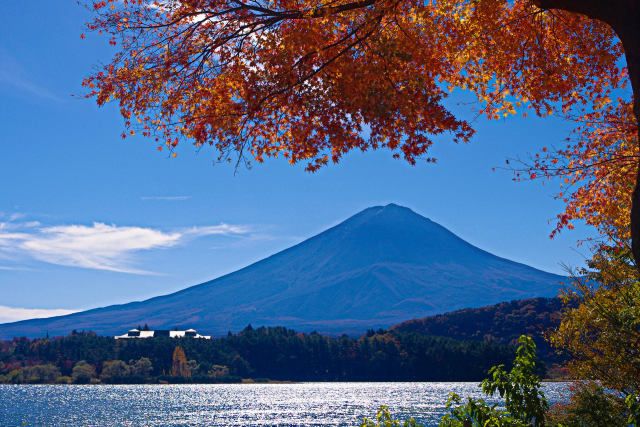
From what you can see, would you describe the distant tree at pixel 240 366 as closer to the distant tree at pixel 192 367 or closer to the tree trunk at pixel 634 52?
the distant tree at pixel 192 367

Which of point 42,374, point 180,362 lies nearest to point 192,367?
point 180,362

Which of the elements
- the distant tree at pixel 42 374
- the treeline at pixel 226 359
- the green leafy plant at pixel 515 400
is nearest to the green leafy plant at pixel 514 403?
the green leafy plant at pixel 515 400

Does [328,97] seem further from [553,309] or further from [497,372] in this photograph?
[553,309]

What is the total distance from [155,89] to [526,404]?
344 inches

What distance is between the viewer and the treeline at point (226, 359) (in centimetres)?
16000

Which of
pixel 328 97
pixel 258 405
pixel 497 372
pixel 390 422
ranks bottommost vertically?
pixel 258 405

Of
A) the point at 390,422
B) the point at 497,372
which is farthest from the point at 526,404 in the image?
the point at 390,422

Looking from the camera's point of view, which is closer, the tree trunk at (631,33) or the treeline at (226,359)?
the tree trunk at (631,33)

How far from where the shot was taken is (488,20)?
1274 centimetres

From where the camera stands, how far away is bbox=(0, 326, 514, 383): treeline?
16000cm

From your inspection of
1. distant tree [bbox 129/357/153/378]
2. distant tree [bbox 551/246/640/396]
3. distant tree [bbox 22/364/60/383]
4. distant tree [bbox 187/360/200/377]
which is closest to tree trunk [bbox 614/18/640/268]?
distant tree [bbox 551/246/640/396]

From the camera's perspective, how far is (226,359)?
599 feet

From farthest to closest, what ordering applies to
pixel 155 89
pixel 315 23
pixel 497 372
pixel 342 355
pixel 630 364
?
pixel 342 355
pixel 630 364
pixel 155 89
pixel 315 23
pixel 497 372

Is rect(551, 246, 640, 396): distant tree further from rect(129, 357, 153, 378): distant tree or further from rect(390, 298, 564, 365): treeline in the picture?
rect(129, 357, 153, 378): distant tree
